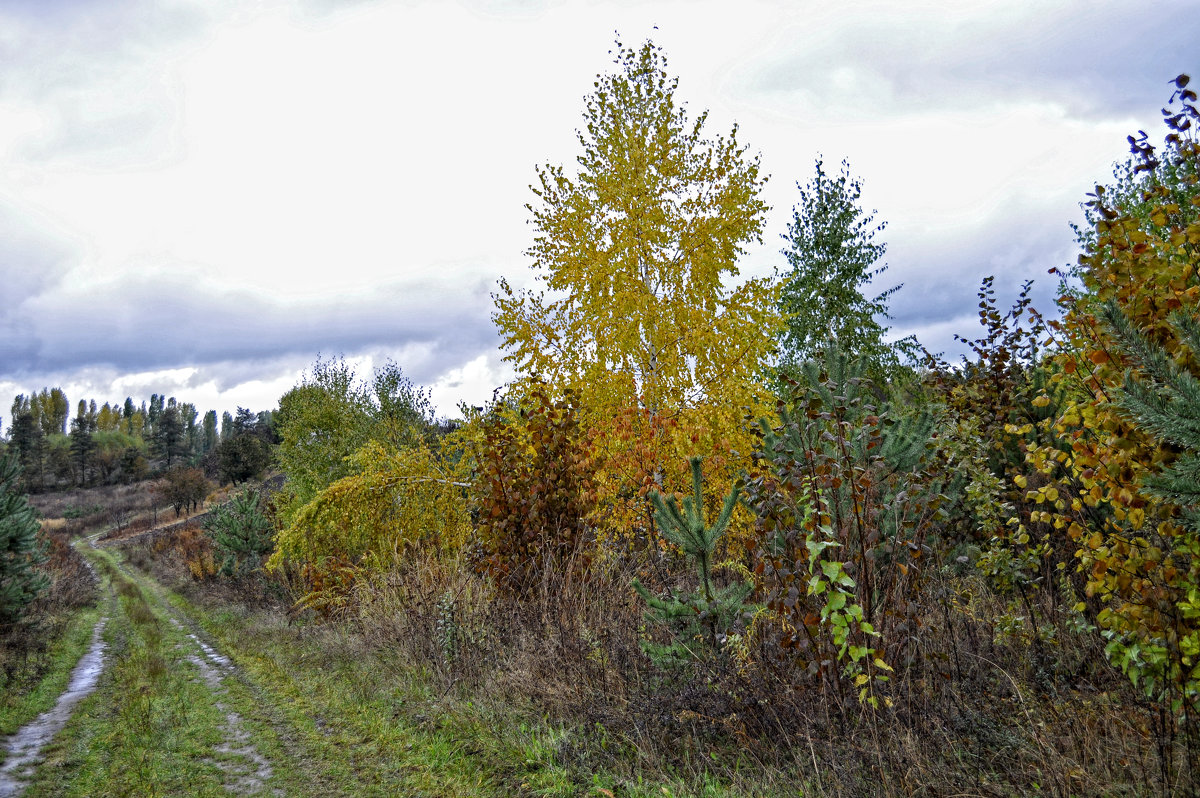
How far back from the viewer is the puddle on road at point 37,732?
223 inches

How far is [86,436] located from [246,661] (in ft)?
303

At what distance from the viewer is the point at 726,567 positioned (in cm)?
691

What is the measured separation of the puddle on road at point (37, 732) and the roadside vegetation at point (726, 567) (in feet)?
0.84

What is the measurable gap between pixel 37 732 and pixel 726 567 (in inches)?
291

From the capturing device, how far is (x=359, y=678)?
23.8ft

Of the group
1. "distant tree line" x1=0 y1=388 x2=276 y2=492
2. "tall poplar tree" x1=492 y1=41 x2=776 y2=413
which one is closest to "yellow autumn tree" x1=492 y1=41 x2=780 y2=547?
"tall poplar tree" x1=492 y1=41 x2=776 y2=413

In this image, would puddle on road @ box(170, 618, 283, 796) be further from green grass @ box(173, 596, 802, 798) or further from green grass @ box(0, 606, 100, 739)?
green grass @ box(0, 606, 100, 739)

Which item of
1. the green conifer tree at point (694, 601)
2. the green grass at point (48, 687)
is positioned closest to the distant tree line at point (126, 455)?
the green grass at point (48, 687)

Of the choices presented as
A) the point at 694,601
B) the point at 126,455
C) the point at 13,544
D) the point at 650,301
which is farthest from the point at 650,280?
the point at 126,455

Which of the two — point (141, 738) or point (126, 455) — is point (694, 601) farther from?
point (126, 455)

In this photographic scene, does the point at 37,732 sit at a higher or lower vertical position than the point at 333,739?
lower

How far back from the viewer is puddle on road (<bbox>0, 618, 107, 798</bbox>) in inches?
223

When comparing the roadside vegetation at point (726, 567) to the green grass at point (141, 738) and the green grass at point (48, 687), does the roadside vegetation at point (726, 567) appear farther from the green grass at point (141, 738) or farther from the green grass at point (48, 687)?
the green grass at point (48, 687)

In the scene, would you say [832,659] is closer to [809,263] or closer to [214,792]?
[214,792]
